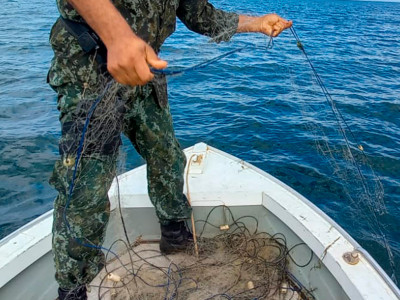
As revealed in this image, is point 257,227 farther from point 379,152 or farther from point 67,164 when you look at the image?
point 379,152

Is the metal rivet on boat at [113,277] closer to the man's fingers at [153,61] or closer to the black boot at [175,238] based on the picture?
the black boot at [175,238]

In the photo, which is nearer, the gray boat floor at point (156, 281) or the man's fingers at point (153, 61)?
the man's fingers at point (153, 61)

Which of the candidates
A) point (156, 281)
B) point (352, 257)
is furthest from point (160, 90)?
point (352, 257)

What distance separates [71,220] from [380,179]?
4464 millimetres

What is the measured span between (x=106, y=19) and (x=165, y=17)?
778 millimetres

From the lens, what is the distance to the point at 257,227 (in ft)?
11.0

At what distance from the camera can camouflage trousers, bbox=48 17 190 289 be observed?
7.06ft

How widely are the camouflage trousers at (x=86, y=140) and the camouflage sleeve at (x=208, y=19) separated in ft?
2.14

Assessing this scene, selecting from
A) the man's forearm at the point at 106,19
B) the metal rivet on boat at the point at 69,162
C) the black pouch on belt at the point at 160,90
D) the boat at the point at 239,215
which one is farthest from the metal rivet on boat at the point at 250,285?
the man's forearm at the point at 106,19

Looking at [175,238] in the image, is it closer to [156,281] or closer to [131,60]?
[156,281]

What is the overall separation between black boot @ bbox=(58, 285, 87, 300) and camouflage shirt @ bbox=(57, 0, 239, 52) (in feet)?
5.14

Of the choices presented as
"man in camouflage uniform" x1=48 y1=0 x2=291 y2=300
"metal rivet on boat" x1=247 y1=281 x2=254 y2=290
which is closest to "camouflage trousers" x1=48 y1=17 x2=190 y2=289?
"man in camouflage uniform" x1=48 y1=0 x2=291 y2=300

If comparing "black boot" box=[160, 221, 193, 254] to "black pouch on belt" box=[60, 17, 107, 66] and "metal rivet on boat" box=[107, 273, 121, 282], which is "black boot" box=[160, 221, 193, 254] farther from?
"black pouch on belt" box=[60, 17, 107, 66]

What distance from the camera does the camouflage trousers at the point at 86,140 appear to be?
2150mm
